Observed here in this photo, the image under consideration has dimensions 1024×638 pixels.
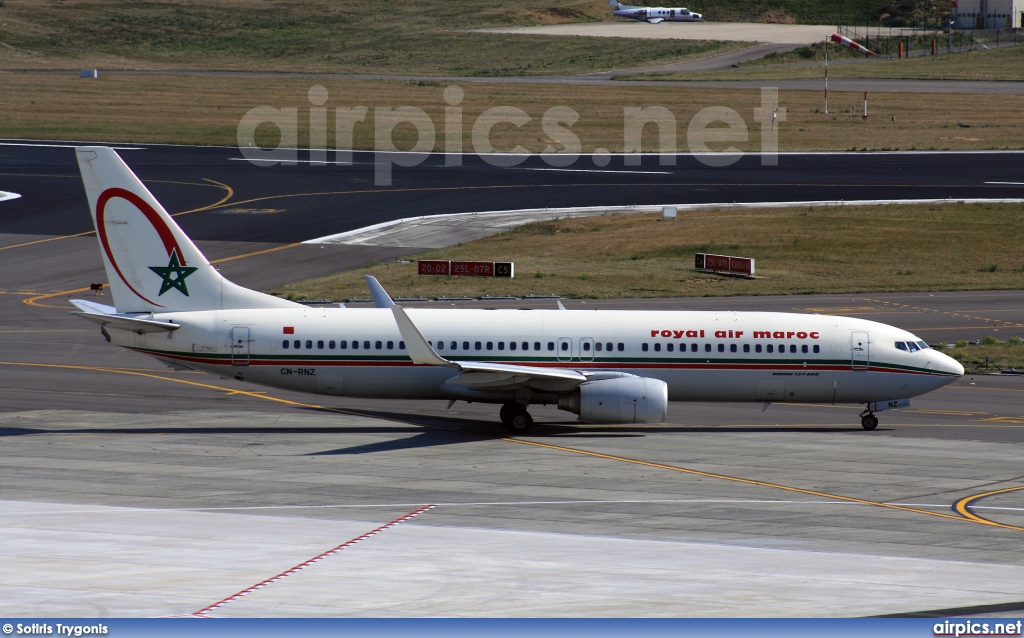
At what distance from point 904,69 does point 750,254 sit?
10962 centimetres

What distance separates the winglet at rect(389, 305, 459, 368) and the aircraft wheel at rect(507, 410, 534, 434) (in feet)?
13.4

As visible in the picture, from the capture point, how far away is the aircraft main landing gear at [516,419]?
42.1 meters

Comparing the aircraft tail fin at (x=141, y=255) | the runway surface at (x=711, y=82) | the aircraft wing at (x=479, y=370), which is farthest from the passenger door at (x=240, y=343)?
the runway surface at (x=711, y=82)

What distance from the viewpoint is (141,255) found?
42.4 metres

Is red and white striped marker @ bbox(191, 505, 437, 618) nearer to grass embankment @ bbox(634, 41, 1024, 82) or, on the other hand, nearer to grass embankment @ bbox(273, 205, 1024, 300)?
grass embankment @ bbox(273, 205, 1024, 300)

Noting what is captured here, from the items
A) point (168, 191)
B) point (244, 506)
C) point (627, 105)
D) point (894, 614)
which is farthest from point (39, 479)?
point (627, 105)

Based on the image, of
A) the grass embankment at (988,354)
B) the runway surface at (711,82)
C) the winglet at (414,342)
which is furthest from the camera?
the runway surface at (711,82)

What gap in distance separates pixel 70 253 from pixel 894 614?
64846 millimetres

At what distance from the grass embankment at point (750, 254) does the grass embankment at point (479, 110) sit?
34840mm

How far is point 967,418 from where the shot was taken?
44.8 metres

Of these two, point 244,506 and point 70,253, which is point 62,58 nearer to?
point 70,253

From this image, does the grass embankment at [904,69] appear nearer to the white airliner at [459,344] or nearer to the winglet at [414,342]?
the white airliner at [459,344]

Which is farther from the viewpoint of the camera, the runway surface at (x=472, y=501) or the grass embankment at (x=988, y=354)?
the grass embankment at (x=988, y=354)

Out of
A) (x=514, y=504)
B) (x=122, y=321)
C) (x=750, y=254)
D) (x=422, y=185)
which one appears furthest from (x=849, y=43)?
(x=514, y=504)
